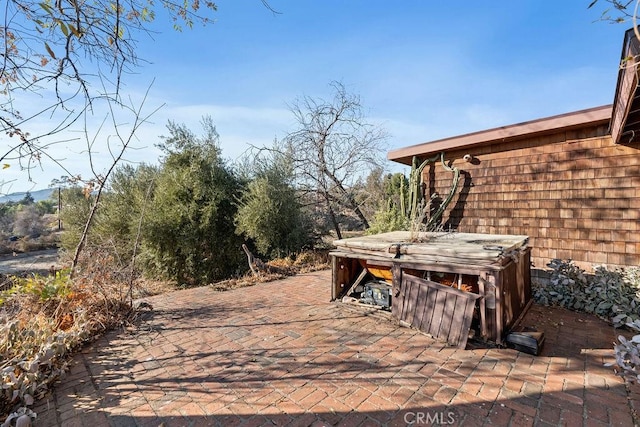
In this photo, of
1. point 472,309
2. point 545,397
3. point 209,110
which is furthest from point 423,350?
point 209,110

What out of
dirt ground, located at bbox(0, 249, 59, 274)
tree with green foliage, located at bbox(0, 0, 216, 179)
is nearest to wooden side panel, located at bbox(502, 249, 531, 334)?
tree with green foliage, located at bbox(0, 0, 216, 179)

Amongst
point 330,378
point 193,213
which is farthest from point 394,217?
point 193,213

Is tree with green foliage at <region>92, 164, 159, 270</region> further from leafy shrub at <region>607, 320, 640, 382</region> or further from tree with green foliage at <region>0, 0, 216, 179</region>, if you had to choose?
leafy shrub at <region>607, 320, 640, 382</region>

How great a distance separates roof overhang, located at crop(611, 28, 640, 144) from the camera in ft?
6.43

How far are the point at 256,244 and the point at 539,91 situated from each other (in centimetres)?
→ 771

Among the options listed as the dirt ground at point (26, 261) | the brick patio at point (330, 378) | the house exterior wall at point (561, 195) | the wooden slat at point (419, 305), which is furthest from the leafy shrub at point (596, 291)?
the dirt ground at point (26, 261)

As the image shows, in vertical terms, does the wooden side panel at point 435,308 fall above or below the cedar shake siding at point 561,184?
below

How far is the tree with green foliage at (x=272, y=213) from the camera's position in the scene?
7742 mm

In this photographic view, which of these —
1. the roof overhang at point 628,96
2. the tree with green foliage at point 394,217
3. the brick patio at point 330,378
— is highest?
the roof overhang at point 628,96

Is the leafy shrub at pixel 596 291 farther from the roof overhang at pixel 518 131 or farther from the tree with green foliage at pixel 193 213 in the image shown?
the tree with green foliage at pixel 193 213

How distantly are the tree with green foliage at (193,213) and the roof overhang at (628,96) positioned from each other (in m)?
7.62

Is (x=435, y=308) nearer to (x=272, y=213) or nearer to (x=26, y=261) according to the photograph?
(x=272, y=213)

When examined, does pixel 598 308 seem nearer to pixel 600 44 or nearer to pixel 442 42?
pixel 600 44

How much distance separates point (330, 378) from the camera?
7.63 feet
